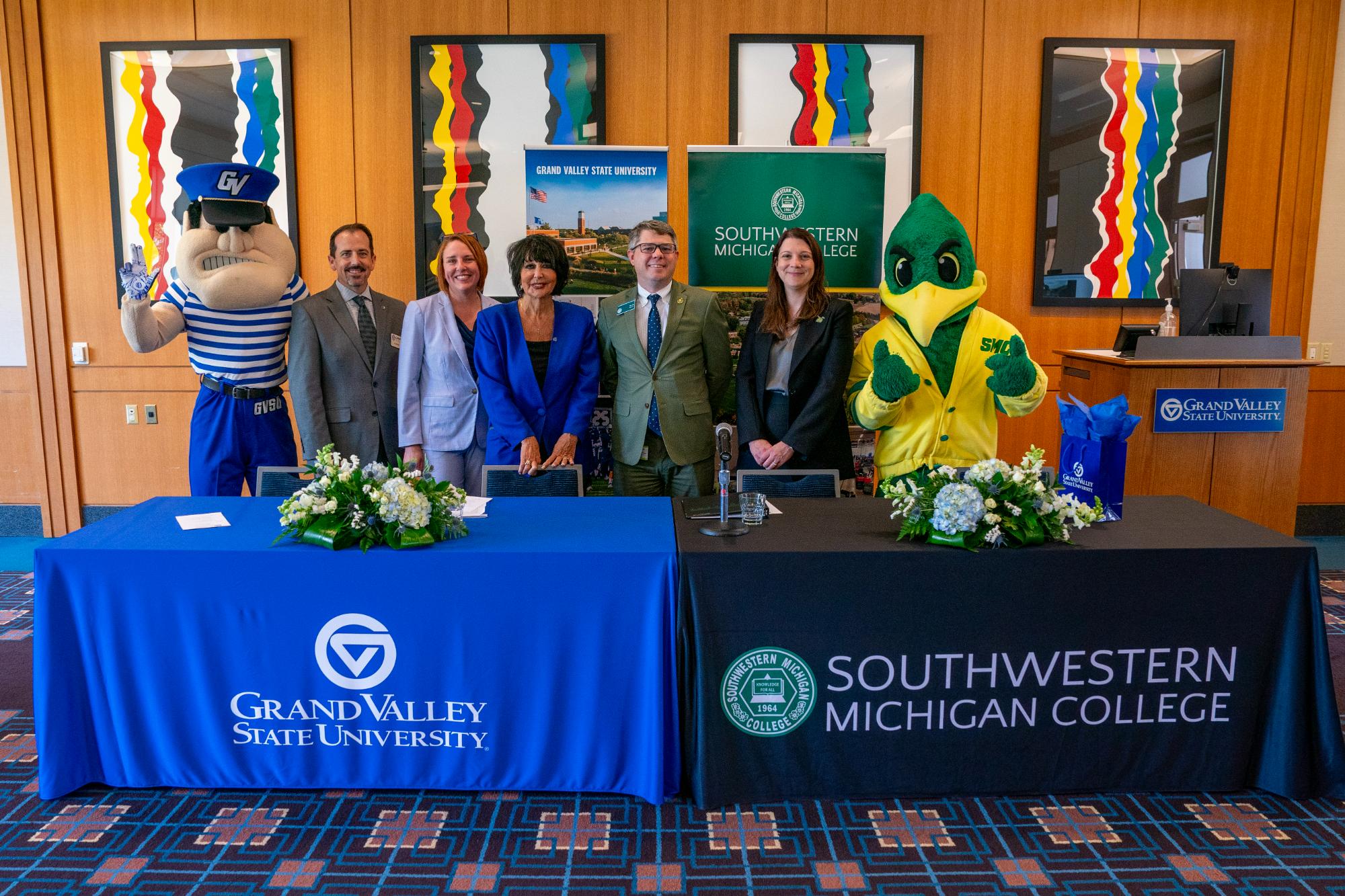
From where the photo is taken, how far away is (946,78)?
16.7 ft

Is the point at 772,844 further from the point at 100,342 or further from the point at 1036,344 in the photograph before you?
the point at 100,342

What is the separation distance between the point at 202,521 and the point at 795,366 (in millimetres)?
2107

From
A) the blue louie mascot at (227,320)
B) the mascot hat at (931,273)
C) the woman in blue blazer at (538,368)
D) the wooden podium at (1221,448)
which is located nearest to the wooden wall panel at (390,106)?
the blue louie mascot at (227,320)

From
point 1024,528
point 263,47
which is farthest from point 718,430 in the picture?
point 263,47

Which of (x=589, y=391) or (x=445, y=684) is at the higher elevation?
(x=589, y=391)

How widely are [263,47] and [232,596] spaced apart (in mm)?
3924

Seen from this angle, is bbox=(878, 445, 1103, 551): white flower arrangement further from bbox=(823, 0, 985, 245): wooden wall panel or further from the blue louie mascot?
bbox=(823, 0, 985, 245): wooden wall panel

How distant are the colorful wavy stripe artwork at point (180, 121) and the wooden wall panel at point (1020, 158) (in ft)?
13.0

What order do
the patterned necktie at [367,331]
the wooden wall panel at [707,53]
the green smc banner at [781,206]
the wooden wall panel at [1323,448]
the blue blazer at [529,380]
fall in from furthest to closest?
the wooden wall panel at [1323,448] → the wooden wall panel at [707,53] → the green smc banner at [781,206] → the patterned necktie at [367,331] → the blue blazer at [529,380]

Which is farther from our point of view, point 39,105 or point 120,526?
point 39,105

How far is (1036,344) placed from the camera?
17.5 ft

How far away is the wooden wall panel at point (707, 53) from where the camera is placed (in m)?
5.02

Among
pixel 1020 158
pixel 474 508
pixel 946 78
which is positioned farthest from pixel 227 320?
pixel 1020 158

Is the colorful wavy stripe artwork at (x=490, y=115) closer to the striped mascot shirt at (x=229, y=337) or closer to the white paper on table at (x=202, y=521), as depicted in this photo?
the striped mascot shirt at (x=229, y=337)
